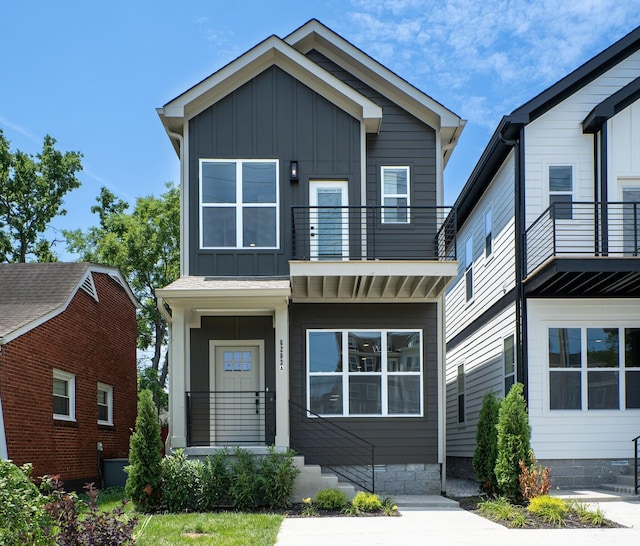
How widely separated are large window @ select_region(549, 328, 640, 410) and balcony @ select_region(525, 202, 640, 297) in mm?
815

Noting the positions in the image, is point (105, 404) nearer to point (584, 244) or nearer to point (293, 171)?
point (293, 171)

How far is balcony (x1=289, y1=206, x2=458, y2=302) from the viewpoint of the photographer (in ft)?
45.6

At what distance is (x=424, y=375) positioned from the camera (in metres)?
15.0

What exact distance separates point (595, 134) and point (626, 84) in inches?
47.6

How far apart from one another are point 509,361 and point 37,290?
10.0 meters

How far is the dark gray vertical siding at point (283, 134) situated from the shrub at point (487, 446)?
471 cm

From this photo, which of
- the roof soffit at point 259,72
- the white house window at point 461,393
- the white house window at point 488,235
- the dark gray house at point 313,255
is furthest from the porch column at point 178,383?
the white house window at point 461,393

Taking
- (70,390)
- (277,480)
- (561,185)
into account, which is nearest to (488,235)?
(561,185)

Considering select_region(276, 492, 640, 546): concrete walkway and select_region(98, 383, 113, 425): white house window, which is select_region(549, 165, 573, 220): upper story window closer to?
select_region(276, 492, 640, 546): concrete walkway

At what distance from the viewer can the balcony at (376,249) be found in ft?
45.6

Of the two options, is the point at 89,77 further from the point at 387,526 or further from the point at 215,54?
the point at 387,526

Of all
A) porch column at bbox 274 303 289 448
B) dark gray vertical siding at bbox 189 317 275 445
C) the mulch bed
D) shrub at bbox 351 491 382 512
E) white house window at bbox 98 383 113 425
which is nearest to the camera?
the mulch bed

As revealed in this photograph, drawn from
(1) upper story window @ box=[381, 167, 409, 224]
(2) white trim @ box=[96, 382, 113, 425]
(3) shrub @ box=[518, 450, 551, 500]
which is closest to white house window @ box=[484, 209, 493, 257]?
(1) upper story window @ box=[381, 167, 409, 224]

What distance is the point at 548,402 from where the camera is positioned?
14.9 metres
